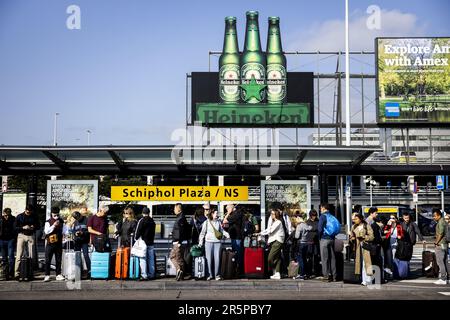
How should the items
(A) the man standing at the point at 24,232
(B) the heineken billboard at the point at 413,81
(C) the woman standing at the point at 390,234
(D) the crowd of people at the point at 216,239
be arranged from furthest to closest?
1. (B) the heineken billboard at the point at 413,81
2. (C) the woman standing at the point at 390,234
3. (A) the man standing at the point at 24,232
4. (D) the crowd of people at the point at 216,239

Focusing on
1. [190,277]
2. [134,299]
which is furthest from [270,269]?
[134,299]

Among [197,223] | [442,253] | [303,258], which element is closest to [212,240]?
[197,223]

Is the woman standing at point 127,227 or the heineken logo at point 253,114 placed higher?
the heineken logo at point 253,114

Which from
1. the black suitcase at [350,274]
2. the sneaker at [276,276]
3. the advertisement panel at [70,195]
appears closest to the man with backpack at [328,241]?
the black suitcase at [350,274]

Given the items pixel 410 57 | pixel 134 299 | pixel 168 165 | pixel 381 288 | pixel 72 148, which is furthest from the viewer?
pixel 410 57

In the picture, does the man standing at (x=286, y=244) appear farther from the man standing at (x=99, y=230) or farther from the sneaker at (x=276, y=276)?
the man standing at (x=99, y=230)

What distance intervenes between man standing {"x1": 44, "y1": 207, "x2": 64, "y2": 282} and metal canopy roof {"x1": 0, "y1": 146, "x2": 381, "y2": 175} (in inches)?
68.3

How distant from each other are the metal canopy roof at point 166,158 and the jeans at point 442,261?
2.92 metres

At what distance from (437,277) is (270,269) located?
14.7 ft

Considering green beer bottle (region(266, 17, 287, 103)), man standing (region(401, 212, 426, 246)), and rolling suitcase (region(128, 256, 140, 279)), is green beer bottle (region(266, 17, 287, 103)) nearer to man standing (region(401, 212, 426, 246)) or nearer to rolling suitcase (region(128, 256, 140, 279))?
man standing (region(401, 212, 426, 246))

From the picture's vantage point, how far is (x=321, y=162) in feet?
52.1

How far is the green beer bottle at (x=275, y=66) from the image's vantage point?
32.1m

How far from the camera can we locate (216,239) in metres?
13.7

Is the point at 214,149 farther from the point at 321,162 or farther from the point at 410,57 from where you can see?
the point at 410,57
